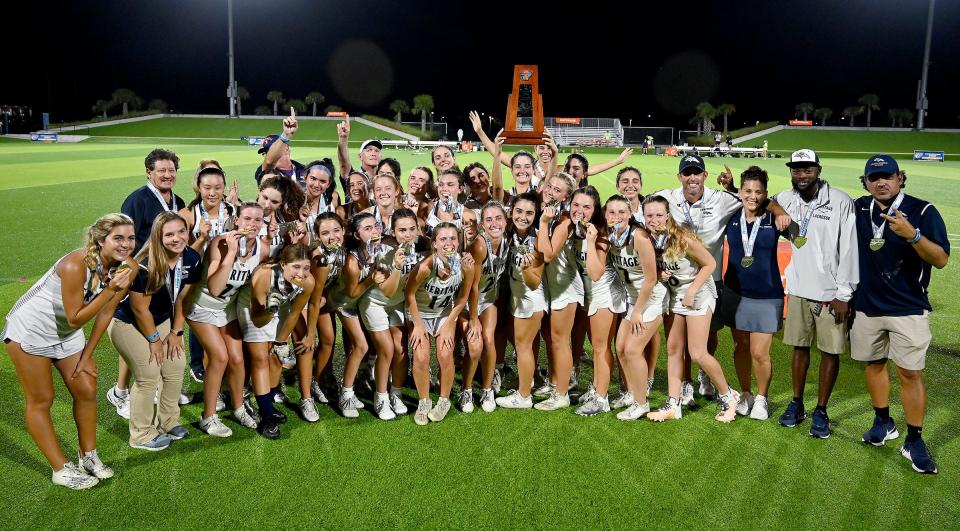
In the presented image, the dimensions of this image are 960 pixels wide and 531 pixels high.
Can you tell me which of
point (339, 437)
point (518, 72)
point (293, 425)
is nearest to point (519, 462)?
point (339, 437)

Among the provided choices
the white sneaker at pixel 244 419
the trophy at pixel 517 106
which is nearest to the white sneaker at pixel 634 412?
the white sneaker at pixel 244 419

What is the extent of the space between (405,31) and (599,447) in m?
92.4

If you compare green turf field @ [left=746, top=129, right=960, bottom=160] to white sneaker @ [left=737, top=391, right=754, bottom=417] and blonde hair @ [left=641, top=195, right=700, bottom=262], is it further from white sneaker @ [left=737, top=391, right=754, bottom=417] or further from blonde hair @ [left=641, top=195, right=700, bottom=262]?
blonde hair @ [left=641, top=195, right=700, bottom=262]

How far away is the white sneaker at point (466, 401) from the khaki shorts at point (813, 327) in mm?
2424

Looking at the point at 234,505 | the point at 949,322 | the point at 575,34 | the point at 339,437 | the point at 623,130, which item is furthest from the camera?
the point at 575,34

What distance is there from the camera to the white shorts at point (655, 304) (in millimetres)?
4855

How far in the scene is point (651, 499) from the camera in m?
3.72

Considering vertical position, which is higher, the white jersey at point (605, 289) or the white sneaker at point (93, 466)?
the white jersey at point (605, 289)

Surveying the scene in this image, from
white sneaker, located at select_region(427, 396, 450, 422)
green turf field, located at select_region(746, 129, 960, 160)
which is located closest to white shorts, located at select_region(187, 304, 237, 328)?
white sneaker, located at select_region(427, 396, 450, 422)

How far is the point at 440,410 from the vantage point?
191 inches

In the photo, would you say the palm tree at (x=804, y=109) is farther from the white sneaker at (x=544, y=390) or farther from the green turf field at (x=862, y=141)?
the white sneaker at (x=544, y=390)

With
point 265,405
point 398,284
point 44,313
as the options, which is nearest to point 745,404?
point 398,284

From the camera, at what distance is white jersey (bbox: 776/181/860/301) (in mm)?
4473

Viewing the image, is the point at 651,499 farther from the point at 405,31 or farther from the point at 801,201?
the point at 405,31
